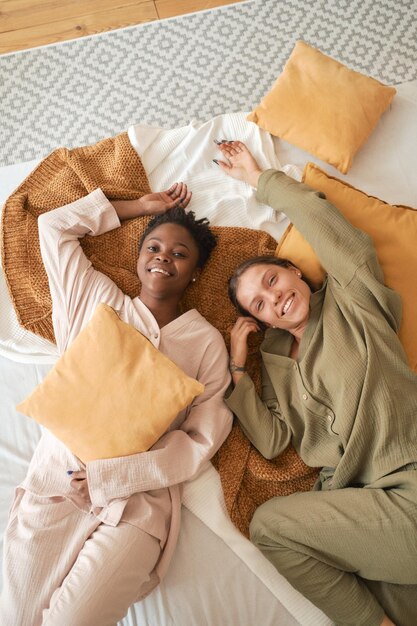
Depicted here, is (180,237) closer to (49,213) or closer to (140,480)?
(49,213)

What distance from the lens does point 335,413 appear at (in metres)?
1.47

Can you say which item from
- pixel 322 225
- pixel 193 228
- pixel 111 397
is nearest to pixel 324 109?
pixel 322 225

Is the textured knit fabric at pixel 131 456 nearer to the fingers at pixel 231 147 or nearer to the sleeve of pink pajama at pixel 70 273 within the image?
the sleeve of pink pajama at pixel 70 273

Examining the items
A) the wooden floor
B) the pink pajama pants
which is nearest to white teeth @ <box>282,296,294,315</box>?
the pink pajama pants

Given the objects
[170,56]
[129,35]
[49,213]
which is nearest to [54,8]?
[129,35]

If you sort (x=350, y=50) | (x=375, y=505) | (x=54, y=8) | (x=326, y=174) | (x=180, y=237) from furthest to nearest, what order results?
(x=54, y=8), (x=350, y=50), (x=326, y=174), (x=180, y=237), (x=375, y=505)

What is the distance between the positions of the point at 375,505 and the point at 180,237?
901mm

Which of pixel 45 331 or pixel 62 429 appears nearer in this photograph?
pixel 62 429

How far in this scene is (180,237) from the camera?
61.4 inches

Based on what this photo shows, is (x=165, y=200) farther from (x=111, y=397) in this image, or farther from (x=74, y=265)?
(x=111, y=397)

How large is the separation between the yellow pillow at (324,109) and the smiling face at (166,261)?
Result: 0.54 metres

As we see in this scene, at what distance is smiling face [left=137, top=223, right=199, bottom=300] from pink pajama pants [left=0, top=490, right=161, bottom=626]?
0.64 metres

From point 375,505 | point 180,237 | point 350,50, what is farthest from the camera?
point 350,50

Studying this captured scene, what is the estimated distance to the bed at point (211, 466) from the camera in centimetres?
139
